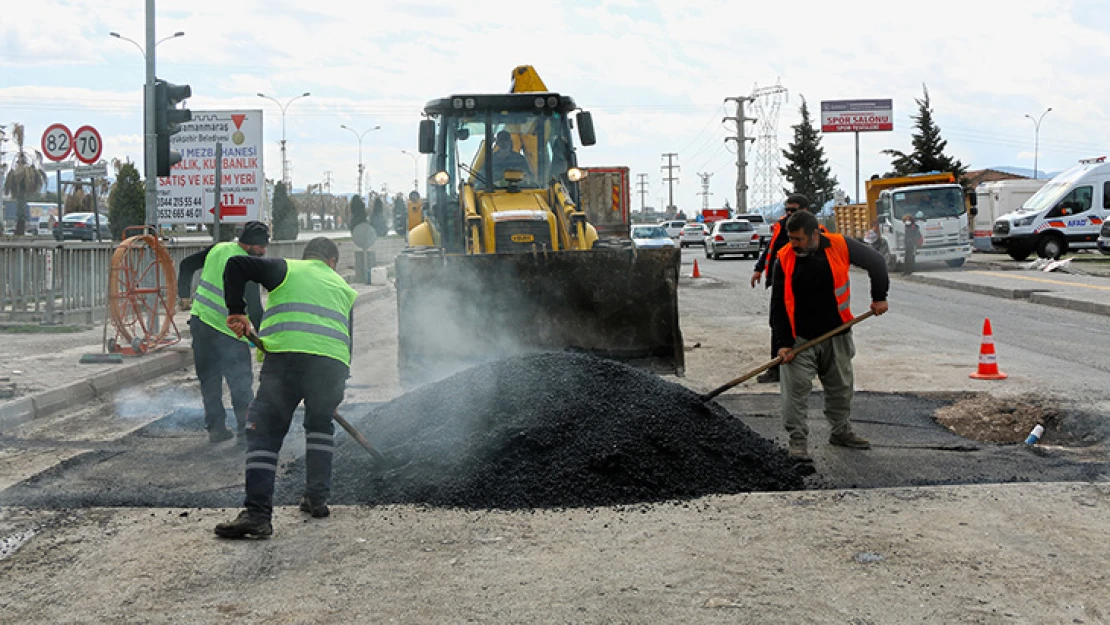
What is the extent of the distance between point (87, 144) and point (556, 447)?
43.7 ft

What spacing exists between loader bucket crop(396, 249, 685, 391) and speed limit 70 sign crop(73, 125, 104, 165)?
9.29 m

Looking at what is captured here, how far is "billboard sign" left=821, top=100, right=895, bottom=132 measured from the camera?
71.8 m

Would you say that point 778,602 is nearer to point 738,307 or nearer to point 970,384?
point 970,384

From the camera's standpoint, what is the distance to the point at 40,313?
Answer: 15.9 m

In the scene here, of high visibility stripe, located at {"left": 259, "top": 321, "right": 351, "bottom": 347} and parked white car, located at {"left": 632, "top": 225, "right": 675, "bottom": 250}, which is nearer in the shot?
high visibility stripe, located at {"left": 259, "top": 321, "right": 351, "bottom": 347}

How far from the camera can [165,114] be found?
13.6 meters

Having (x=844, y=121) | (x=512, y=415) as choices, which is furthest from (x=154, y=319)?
(x=844, y=121)

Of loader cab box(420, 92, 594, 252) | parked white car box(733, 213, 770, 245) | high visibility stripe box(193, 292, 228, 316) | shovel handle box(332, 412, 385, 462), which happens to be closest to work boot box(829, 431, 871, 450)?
shovel handle box(332, 412, 385, 462)

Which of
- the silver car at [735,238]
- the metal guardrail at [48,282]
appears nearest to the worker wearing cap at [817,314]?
the metal guardrail at [48,282]

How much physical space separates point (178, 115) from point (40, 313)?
4.18m

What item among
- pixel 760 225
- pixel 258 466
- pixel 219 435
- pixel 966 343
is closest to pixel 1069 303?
pixel 966 343

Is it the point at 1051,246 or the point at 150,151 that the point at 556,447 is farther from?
the point at 1051,246

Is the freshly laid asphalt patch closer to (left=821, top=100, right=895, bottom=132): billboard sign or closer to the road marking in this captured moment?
the road marking

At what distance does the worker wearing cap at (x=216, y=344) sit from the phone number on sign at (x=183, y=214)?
13359 mm
